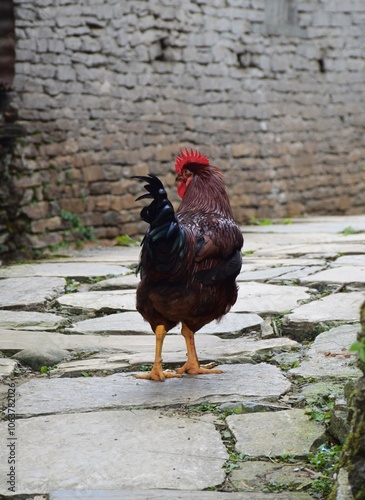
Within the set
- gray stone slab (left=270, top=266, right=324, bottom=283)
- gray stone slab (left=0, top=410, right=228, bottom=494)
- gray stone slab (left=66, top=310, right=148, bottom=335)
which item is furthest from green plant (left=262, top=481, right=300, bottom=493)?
gray stone slab (left=270, top=266, right=324, bottom=283)

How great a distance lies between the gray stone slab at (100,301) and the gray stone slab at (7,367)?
3.74 feet

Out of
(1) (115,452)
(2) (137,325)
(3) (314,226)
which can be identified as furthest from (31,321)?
(3) (314,226)

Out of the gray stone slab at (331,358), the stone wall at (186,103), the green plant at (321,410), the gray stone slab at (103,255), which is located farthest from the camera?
the stone wall at (186,103)

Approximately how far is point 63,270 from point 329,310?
7.96 ft

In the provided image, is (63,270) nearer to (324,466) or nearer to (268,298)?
(268,298)

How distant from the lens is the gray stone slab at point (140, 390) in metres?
2.83

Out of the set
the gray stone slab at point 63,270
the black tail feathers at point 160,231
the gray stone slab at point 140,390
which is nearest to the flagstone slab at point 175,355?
the gray stone slab at point 140,390

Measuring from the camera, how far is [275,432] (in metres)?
2.50

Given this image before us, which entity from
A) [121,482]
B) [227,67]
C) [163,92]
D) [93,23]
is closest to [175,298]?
[121,482]

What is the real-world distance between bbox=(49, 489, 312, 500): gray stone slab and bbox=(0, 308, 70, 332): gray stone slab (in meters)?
1.98

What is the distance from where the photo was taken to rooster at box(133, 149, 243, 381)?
2965mm

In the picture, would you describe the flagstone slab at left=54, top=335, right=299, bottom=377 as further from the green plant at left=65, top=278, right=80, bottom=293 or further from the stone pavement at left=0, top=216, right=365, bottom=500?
the green plant at left=65, top=278, right=80, bottom=293

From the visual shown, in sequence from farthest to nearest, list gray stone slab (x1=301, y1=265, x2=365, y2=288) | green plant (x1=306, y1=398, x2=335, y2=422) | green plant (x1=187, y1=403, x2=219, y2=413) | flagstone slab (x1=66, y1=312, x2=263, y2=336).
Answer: gray stone slab (x1=301, y1=265, x2=365, y2=288)
flagstone slab (x1=66, y1=312, x2=263, y2=336)
green plant (x1=187, y1=403, x2=219, y2=413)
green plant (x1=306, y1=398, x2=335, y2=422)

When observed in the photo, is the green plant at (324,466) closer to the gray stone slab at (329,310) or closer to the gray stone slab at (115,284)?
the gray stone slab at (329,310)
